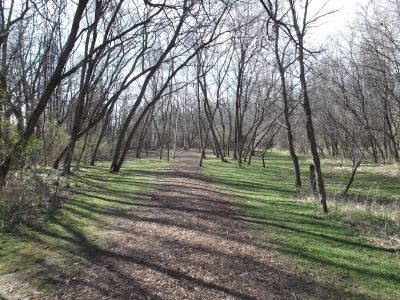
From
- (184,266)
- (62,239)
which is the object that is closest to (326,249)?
(184,266)

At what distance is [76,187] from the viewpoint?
12.9 meters

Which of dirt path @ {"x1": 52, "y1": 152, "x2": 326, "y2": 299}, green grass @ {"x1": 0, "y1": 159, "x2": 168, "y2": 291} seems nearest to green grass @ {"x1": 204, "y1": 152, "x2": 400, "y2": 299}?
dirt path @ {"x1": 52, "y1": 152, "x2": 326, "y2": 299}

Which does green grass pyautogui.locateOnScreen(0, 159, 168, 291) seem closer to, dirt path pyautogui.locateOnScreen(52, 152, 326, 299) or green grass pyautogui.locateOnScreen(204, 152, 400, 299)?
dirt path pyautogui.locateOnScreen(52, 152, 326, 299)

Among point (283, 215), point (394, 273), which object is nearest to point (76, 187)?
point (283, 215)

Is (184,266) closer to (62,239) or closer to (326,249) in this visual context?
(62,239)

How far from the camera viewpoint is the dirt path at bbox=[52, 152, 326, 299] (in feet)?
16.4

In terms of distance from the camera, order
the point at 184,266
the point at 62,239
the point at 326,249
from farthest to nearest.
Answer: the point at 326,249 → the point at 62,239 → the point at 184,266

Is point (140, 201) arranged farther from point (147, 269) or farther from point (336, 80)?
point (336, 80)

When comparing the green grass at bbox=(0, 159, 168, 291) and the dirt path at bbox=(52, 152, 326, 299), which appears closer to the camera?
the dirt path at bbox=(52, 152, 326, 299)

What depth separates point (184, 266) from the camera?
5.89 meters

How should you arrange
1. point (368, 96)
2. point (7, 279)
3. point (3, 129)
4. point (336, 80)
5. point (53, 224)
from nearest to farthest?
point (7, 279), point (53, 224), point (3, 129), point (336, 80), point (368, 96)

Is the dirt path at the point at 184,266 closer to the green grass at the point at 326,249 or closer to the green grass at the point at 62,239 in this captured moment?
the green grass at the point at 62,239

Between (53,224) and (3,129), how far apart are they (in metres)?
3.56

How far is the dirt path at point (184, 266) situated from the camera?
16.4 ft
